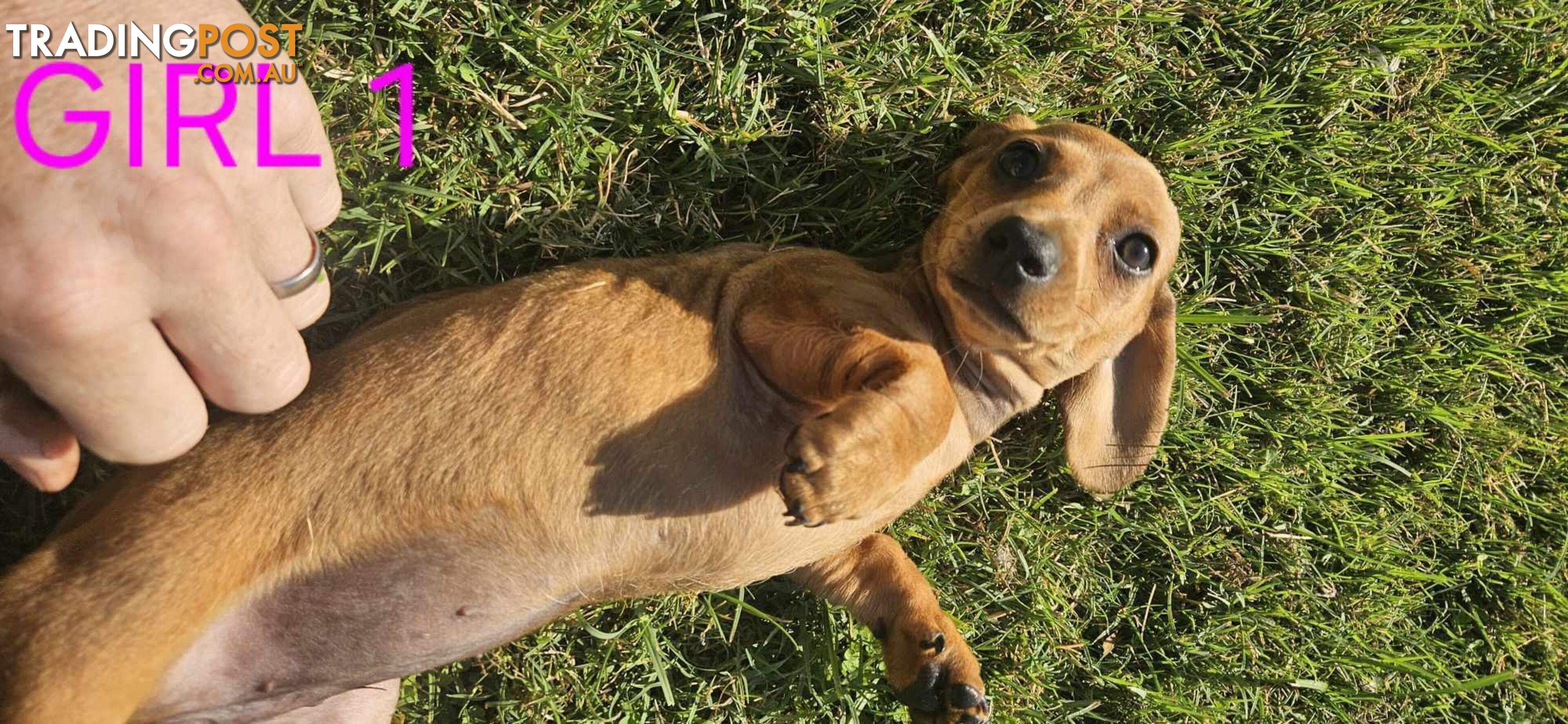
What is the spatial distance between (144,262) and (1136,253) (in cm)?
259

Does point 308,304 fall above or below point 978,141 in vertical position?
above

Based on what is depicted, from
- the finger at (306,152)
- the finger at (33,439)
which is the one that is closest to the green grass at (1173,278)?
the finger at (306,152)

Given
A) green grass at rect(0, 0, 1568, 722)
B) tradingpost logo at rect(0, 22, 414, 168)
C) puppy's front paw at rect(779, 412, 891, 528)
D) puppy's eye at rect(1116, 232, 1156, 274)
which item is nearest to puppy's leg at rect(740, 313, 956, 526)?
puppy's front paw at rect(779, 412, 891, 528)

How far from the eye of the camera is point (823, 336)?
9.45ft

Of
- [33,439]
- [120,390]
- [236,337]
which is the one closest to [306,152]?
[236,337]

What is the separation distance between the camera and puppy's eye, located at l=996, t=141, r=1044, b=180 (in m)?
3.31

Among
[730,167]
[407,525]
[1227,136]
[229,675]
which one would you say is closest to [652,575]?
[407,525]

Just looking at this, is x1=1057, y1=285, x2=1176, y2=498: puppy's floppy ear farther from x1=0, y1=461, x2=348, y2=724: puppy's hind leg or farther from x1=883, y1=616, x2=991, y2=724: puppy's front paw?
x1=0, y1=461, x2=348, y2=724: puppy's hind leg

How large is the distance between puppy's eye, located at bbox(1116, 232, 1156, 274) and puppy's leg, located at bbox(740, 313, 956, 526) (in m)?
0.68

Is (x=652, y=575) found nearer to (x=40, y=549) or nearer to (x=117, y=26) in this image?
(x=40, y=549)

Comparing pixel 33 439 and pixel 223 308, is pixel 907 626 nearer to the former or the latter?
pixel 223 308

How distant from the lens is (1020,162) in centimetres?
336

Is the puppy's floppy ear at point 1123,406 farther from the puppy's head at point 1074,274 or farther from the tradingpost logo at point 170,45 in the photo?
the tradingpost logo at point 170,45

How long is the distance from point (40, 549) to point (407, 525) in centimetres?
93
